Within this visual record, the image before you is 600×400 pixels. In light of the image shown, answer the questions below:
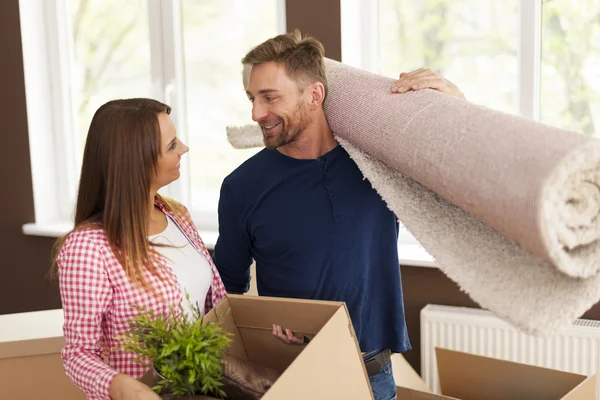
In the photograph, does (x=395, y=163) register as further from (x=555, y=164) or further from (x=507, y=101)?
(x=507, y=101)

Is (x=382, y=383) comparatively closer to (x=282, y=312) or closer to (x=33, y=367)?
(x=282, y=312)

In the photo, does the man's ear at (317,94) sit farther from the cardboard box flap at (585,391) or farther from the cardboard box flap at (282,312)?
the cardboard box flap at (585,391)

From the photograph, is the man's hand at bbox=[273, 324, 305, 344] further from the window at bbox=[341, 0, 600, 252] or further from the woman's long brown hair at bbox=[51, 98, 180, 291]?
the window at bbox=[341, 0, 600, 252]

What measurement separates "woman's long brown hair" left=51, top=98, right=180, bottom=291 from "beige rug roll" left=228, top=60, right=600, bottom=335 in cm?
46

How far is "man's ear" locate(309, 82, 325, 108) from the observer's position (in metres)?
1.52

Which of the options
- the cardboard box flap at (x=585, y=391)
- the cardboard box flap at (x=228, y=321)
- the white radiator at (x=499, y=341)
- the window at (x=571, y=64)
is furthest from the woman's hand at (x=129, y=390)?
the window at (x=571, y=64)

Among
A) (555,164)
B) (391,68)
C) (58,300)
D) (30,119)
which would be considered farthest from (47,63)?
(555,164)

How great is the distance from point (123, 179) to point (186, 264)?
23 centimetres

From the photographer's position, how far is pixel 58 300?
3.52 meters

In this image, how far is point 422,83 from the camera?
1.28m

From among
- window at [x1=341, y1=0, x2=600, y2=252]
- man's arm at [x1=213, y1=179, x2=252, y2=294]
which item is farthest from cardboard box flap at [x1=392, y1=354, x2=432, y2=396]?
man's arm at [x1=213, y1=179, x2=252, y2=294]

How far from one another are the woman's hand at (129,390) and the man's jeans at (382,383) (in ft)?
1.96

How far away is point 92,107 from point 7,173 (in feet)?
1.82

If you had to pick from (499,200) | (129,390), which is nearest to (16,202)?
→ (129,390)
